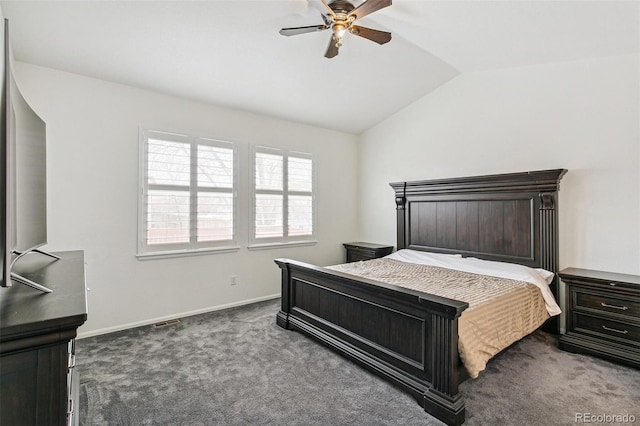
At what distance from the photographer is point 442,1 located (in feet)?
7.91

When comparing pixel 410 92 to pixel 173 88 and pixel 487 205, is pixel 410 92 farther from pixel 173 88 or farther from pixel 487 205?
pixel 173 88

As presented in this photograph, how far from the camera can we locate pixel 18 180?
1445 millimetres

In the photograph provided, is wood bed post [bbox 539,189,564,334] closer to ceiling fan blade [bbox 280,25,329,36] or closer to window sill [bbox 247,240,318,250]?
ceiling fan blade [bbox 280,25,329,36]

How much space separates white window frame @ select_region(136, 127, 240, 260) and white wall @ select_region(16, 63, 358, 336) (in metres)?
0.07

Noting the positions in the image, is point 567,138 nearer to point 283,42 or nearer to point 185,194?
point 283,42

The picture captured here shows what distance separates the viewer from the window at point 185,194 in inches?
138

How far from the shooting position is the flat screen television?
1166 mm

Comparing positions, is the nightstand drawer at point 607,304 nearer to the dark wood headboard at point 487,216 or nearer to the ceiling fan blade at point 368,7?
the dark wood headboard at point 487,216

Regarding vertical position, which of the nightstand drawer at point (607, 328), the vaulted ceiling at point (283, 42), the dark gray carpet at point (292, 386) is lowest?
the dark gray carpet at point (292, 386)

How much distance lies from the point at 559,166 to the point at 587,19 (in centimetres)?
138

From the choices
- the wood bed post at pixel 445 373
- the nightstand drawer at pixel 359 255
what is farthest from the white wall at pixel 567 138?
the wood bed post at pixel 445 373

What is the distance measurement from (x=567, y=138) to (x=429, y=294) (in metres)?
2.50

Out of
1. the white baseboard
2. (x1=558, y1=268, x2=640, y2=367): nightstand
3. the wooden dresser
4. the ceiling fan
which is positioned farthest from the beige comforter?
the ceiling fan

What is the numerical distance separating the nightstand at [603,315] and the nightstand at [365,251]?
2.25 m
